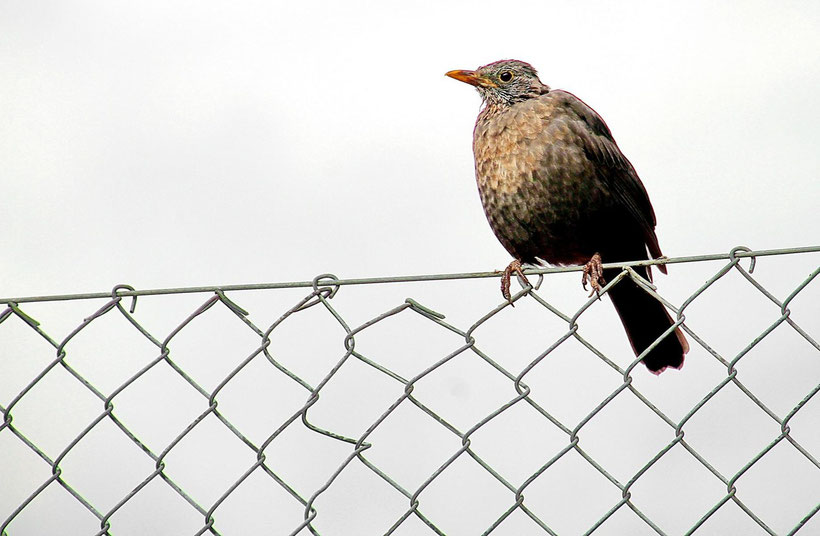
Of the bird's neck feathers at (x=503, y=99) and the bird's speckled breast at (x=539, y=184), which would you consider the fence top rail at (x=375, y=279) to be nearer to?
the bird's speckled breast at (x=539, y=184)

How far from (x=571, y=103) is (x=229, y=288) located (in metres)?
2.29

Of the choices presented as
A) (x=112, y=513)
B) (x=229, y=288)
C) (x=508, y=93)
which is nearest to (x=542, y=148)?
(x=508, y=93)

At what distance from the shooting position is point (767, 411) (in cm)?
183

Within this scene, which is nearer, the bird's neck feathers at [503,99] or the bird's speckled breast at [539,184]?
the bird's speckled breast at [539,184]

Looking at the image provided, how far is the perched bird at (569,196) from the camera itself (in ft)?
12.3

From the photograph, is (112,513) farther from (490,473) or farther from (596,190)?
(596,190)

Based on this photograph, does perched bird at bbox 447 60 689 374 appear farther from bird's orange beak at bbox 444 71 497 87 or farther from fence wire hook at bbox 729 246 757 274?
fence wire hook at bbox 729 246 757 274

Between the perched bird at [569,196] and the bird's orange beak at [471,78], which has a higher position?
the bird's orange beak at [471,78]

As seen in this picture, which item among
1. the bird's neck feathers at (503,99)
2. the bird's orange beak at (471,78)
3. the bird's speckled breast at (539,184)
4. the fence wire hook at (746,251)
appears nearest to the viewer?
the fence wire hook at (746,251)

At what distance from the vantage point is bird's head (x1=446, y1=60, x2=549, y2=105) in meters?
4.27

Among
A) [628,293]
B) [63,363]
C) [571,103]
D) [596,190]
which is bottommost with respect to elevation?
[63,363]

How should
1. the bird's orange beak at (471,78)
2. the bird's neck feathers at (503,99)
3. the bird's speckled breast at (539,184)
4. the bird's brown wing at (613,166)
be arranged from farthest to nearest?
the bird's orange beak at (471,78)
the bird's neck feathers at (503,99)
the bird's brown wing at (613,166)
the bird's speckled breast at (539,184)

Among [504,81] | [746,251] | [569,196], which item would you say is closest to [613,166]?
[569,196]

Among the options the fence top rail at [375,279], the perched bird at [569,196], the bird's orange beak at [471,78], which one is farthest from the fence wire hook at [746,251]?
the bird's orange beak at [471,78]
